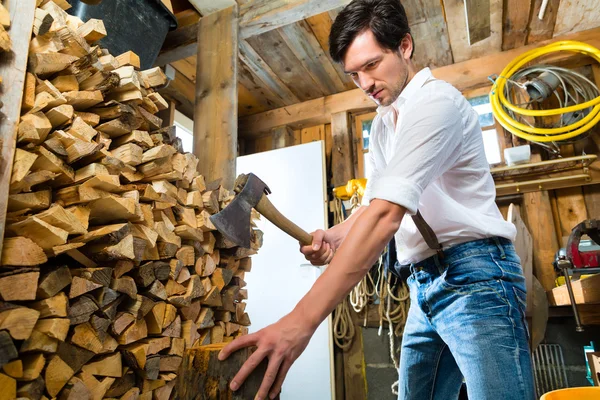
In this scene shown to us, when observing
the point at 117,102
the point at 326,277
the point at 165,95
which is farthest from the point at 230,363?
the point at 165,95

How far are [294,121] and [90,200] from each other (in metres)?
3.08

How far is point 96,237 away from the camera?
57.8 inches

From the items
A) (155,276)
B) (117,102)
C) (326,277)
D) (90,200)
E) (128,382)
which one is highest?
(117,102)

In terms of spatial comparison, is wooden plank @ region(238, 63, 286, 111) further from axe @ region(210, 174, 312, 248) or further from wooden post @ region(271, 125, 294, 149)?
axe @ region(210, 174, 312, 248)

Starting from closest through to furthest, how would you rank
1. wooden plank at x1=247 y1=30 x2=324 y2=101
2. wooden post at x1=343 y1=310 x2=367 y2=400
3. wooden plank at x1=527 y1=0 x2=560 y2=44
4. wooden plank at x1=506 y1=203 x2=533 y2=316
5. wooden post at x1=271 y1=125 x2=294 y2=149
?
wooden plank at x1=506 y1=203 x2=533 y2=316 < wooden plank at x1=527 y1=0 x2=560 y2=44 < wooden post at x1=343 y1=310 x2=367 y2=400 < wooden plank at x1=247 y1=30 x2=324 y2=101 < wooden post at x1=271 y1=125 x2=294 y2=149

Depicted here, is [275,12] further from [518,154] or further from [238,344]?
[238,344]

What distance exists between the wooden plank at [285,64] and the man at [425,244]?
2.11 meters

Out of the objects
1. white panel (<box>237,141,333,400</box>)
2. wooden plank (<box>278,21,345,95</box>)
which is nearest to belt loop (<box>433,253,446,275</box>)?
white panel (<box>237,141,333,400</box>)

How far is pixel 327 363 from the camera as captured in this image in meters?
3.19

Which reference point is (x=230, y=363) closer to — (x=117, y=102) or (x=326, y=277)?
(x=326, y=277)

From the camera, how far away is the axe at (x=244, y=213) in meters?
1.11

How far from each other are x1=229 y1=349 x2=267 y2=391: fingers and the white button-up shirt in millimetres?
423

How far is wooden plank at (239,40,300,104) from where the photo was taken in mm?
3537

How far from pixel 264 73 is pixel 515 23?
2196mm
